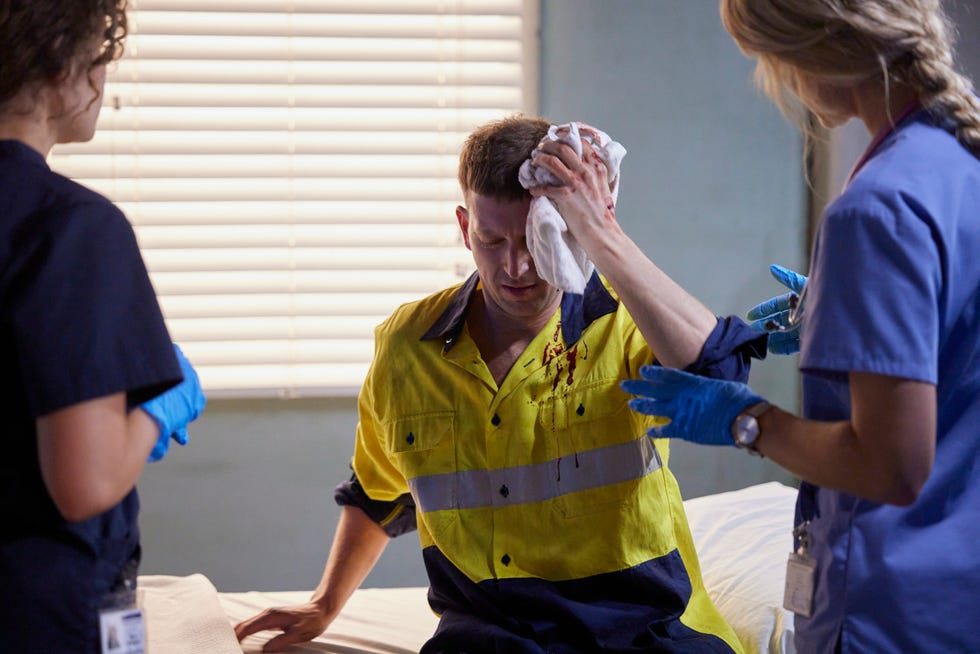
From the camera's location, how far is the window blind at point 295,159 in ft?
9.53

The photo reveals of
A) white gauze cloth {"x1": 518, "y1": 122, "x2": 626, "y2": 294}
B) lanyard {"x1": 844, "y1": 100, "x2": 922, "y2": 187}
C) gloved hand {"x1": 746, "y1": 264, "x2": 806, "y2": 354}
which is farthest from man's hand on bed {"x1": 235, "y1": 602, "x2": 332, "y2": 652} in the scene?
lanyard {"x1": 844, "y1": 100, "x2": 922, "y2": 187}

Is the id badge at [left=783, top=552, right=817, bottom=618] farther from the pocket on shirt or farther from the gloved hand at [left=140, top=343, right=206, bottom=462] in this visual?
the gloved hand at [left=140, top=343, right=206, bottom=462]

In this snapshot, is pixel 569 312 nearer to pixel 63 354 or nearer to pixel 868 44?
pixel 868 44

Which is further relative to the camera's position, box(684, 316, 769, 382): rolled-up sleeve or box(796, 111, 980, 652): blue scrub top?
box(684, 316, 769, 382): rolled-up sleeve

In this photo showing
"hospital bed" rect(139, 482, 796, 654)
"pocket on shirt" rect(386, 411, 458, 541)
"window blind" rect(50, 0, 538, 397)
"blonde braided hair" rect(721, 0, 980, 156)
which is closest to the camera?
"blonde braided hair" rect(721, 0, 980, 156)

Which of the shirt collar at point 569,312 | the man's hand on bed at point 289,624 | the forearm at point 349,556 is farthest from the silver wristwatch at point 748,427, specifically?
the man's hand on bed at point 289,624

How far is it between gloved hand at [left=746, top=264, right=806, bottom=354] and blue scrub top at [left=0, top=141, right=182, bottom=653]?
996mm

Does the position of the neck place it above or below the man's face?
above

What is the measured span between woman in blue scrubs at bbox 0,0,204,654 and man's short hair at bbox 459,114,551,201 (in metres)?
0.73

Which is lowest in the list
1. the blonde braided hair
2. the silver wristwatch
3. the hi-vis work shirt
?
the hi-vis work shirt

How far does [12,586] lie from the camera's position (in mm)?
1080

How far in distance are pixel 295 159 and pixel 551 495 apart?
156cm

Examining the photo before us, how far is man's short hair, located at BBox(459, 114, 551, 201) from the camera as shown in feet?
5.71

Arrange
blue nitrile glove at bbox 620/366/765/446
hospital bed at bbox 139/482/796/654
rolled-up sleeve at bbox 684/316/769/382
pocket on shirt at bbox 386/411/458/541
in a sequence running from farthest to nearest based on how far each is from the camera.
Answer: hospital bed at bbox 139/482/796/654 < pocket on shirt at bbox 386/411/458/541 < rolled-up sleeve at bbox 684/316/769/382 < blue nitrile glove at bbox 620/366/765/446
